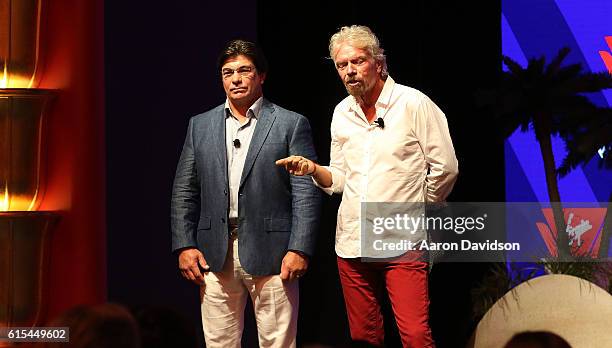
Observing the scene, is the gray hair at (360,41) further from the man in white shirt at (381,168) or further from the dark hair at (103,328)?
the dark hair at (103,328)

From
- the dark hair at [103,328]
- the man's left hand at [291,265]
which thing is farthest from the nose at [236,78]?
the dark hair at [103,328]

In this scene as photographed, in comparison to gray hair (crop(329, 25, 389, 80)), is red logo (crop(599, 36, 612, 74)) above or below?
above

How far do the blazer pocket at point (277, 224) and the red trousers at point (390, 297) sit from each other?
0.93 feet

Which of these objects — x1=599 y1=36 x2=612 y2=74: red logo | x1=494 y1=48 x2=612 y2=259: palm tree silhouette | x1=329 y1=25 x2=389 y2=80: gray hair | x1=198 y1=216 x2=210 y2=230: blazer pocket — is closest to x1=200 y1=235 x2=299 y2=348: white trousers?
x1=198 y1=216 x2=210 y2=230: blazer pocket

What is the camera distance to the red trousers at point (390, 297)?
3.92 m

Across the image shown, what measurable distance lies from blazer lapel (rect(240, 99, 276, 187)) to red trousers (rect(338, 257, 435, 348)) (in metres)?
0.52

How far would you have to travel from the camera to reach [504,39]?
5.40 meters

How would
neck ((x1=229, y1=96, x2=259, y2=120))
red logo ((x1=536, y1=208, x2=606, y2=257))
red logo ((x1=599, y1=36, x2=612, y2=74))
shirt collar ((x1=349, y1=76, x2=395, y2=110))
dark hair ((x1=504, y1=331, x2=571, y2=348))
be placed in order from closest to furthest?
1. dark hair ((x1=504, y1=331, x2=571, y2=348))
2. shirt collar ((x1=349, y1=76, x2=395, y2=110))
3. neck ((x1=229, y1=96, x2=259, y2=120))
4. red logo ((x1=536, y1=208, x2=606, y2=257))
5. red logo ((x1=599, y1=36, x2=612, y2=74))

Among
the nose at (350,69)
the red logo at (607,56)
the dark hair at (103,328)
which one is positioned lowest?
the dark hair at (103,328)

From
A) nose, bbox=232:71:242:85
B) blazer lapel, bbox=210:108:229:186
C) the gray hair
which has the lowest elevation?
blazer lapel, bbox=210:108:229:186

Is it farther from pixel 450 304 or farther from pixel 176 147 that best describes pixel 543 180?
pixel 176 147

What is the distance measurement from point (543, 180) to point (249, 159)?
1.87 metres

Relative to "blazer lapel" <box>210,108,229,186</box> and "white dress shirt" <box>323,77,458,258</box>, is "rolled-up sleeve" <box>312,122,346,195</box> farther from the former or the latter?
"blazer lapel" <box>210,108,229,186</box>

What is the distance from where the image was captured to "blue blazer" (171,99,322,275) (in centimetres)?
417
